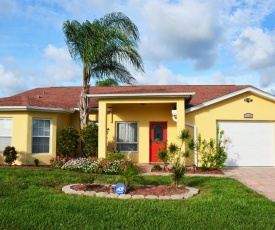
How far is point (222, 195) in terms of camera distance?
26.7 feet

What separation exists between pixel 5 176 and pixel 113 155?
180 inches

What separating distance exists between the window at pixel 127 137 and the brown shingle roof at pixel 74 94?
6.18ft

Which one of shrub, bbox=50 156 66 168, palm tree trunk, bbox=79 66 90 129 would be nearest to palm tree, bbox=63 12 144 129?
palm tree trunk, bbox=79 66 90 129

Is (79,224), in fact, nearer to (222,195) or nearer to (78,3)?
(222,195)

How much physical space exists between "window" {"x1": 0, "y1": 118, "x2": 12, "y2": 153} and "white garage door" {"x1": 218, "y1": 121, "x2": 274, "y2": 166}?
9915 mm

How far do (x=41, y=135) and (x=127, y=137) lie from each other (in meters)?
4.45

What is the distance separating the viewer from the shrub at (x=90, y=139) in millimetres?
14523

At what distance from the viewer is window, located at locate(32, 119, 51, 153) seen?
14.4m

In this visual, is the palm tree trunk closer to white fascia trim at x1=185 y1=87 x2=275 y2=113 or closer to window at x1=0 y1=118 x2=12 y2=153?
window at x1=0 y1=118 x2=12 y2=153

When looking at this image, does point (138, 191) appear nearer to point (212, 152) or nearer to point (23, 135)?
point (212, 152)

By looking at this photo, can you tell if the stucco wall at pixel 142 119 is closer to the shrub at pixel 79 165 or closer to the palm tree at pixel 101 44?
the palm tree at pixel 101 44

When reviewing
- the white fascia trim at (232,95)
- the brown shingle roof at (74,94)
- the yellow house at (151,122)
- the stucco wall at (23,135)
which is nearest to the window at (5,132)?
the yellow house at (151,122)

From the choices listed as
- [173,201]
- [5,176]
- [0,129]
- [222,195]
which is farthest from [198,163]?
[0,129]

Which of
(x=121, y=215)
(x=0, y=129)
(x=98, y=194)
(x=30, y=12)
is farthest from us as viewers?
(x=0, y=129)
